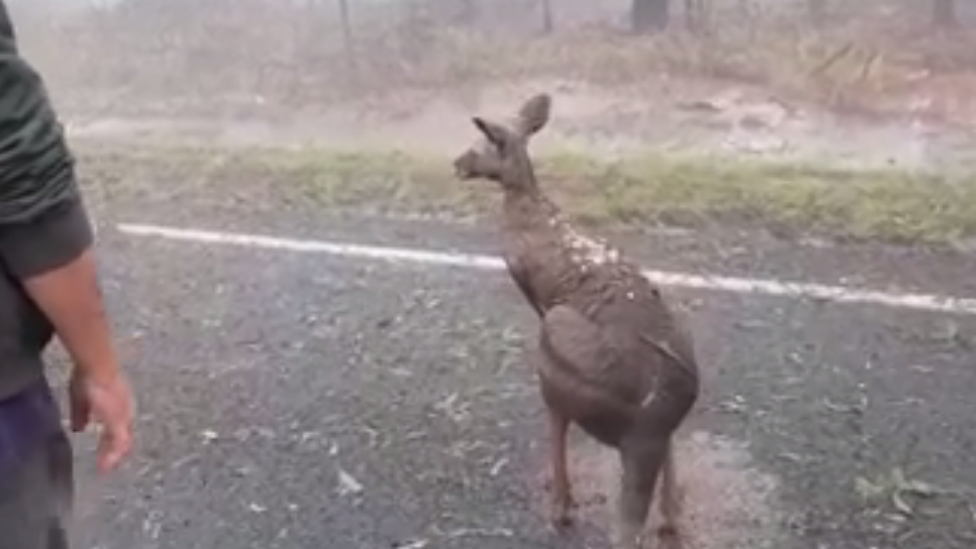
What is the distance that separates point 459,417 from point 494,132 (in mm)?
677

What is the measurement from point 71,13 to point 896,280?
3422 millimetres

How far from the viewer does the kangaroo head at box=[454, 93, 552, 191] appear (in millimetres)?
2357

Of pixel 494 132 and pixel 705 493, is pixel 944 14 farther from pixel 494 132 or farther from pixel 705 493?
pixel 494 132

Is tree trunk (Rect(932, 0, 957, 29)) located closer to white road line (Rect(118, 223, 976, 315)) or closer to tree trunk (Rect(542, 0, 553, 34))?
tree trunk (Rect(542, 0, 553, 34))

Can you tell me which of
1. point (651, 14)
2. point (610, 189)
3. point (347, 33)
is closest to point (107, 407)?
point (610, 189)

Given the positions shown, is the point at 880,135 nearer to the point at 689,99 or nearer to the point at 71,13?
the point at 689,99

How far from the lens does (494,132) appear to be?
238 cm

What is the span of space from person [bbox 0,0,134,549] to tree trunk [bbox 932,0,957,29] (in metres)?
3.72

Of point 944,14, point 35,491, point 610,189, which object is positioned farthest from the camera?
point 944,14

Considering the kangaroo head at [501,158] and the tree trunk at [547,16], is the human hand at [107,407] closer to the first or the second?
the kangaroo head at [501,158]

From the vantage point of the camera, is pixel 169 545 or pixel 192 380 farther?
pixel 192 380

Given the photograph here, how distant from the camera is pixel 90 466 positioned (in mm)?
2797

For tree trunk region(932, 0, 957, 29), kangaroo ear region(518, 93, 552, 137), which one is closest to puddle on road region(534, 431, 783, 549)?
kangaroo ear region(518, 93, 552, 137)

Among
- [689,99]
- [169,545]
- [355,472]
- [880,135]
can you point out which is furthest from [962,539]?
[689,99]
